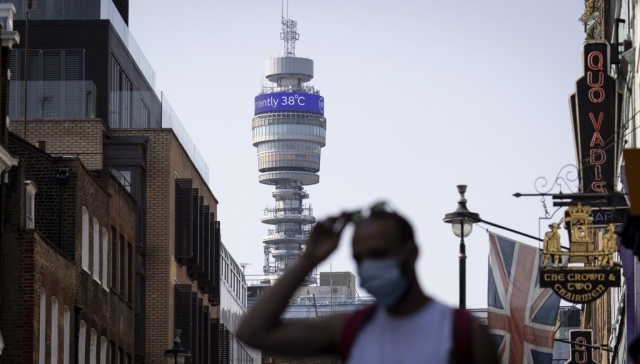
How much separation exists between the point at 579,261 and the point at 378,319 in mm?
22810

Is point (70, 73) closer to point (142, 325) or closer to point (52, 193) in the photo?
point (142, 325)

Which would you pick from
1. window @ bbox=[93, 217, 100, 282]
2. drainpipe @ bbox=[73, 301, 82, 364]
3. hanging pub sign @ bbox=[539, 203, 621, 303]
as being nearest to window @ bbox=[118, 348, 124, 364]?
window @ bbox=[93, 217, 100, 282]

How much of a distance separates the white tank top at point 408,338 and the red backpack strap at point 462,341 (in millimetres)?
16

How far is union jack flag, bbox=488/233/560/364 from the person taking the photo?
2461cm

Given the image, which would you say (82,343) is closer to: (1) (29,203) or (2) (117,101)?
(1) (29,203)

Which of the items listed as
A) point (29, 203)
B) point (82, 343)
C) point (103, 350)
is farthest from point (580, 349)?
point (29, 203)

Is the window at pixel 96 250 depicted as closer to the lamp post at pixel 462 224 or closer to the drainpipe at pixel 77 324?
the drainpipe at pixel 77 324

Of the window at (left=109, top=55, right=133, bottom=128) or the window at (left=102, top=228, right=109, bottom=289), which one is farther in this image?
the window at (left=109, top=55, right=133, bottom=128)

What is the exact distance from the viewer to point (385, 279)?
5.02 meters

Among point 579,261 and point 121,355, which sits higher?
point 579,261

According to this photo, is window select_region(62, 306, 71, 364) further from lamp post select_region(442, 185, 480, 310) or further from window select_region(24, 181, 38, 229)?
lamp post select_region(442, 185, 480, 310)

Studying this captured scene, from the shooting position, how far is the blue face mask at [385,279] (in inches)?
198

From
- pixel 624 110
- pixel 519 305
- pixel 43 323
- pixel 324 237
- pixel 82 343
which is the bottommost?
pixel 82 343

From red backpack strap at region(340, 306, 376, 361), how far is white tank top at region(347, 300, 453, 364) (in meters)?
0.02
